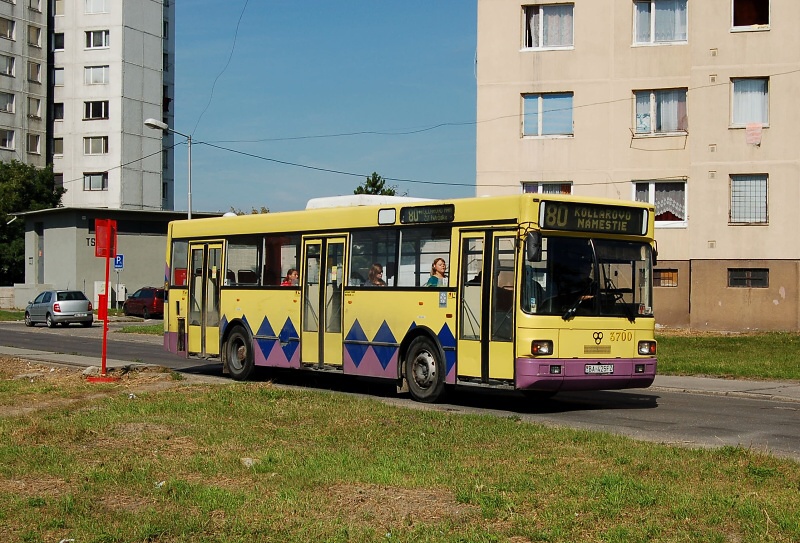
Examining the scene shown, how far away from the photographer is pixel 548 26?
38.5 metres

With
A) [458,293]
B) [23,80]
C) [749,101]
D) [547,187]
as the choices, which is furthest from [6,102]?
[458,293]

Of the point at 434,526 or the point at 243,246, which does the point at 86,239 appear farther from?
the point at 434,526

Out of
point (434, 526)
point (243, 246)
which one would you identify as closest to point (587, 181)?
point (243, 246)

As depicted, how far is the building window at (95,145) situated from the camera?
86250 millimetres

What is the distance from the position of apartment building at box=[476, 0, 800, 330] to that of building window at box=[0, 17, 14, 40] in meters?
58.8

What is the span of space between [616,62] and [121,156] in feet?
184

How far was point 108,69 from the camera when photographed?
85.6 metres

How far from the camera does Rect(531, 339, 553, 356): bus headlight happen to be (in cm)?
1473

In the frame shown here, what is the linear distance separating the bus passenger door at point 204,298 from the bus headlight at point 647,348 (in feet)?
28.2

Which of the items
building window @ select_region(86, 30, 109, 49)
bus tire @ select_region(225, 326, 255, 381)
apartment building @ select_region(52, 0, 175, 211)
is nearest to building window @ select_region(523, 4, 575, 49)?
bus tire @ select_region(225, 326, 255, 381)

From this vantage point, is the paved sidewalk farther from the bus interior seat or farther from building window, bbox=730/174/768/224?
building window, bbox=730/174/768/224

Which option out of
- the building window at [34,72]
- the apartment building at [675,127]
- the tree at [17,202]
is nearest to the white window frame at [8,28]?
the building window at [34,72]

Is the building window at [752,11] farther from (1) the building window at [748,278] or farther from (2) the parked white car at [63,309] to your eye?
(2) the parked white car at [63,309]

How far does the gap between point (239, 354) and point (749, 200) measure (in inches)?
835
